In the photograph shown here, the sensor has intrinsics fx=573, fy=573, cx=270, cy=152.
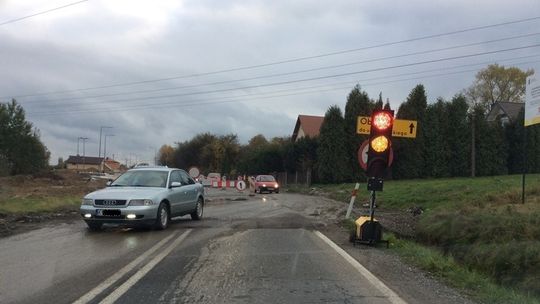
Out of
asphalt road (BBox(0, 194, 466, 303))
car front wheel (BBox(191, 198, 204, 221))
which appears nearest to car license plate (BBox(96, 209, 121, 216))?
asphalt road (BBox(0, 194, 466, 303))

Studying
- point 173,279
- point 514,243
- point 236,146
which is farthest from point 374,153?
point 236,146

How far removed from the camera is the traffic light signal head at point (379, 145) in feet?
37.8

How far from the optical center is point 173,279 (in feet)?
25.8

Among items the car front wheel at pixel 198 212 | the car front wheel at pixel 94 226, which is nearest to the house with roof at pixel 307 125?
the car front wheel at pixel 198 212

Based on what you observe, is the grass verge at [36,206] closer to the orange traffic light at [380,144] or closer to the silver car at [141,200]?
the silver car at [141,200]

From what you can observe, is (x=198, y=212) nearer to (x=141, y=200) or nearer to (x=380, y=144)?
(x=141, y=200)

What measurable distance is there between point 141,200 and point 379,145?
18.3 ft

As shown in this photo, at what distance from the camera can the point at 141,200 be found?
13219 millimetres

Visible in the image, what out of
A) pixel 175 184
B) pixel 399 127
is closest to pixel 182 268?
pixel 175 184

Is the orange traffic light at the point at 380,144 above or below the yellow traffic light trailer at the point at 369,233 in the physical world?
above

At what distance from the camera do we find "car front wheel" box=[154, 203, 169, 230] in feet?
44.3

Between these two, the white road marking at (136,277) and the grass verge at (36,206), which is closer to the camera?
the white road marking at (136,277)

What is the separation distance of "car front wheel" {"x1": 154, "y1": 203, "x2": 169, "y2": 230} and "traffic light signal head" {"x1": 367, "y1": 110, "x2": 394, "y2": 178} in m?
5.12

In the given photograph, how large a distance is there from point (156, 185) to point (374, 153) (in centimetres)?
594
